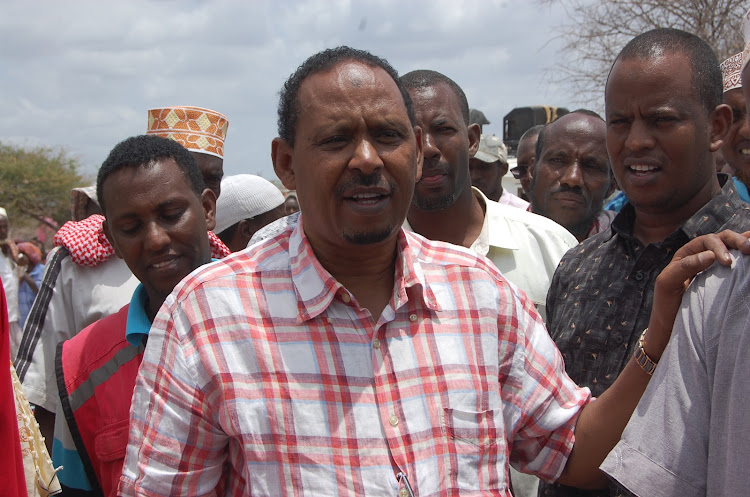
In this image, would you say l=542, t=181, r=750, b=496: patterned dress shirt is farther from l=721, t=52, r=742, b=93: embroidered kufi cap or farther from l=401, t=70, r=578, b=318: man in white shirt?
l=721, t=52, r=742, b=93: embroidered kufi cap

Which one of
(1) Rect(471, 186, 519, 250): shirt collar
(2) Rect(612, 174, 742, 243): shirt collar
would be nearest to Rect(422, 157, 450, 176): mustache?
(1) Rect(471, 186, 519, 250): shirt collar

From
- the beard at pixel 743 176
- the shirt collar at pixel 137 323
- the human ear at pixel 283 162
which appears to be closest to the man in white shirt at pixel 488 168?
the beard at pixel 743 176

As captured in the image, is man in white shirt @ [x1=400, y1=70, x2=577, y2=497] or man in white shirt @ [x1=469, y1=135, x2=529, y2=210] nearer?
man in white shirt @ [x1=400, y1=70, x2=577, y2=497]

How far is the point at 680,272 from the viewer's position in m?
1.66

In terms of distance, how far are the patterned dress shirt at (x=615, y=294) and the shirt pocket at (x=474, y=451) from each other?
567 millimetres

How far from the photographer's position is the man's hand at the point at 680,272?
1605 millimetres

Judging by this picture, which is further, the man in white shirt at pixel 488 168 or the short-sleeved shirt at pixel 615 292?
the man in white shirt at pixel 488 168

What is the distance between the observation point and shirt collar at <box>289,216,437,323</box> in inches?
72.3

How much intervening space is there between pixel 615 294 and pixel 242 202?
2.91 meters

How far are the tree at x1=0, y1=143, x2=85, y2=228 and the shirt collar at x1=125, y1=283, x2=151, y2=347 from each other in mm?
28625

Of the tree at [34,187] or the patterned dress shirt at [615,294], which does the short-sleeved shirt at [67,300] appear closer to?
the patterned dress shirt at [615,294]

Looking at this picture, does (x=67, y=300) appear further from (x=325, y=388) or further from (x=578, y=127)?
(x=578, y=127)

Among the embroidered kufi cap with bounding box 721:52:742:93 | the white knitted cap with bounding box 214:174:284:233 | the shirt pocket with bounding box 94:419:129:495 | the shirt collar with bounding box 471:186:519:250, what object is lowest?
the shirt pocket with bounding box 94:419:129:495

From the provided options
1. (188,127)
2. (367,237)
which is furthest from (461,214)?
(188,127)
